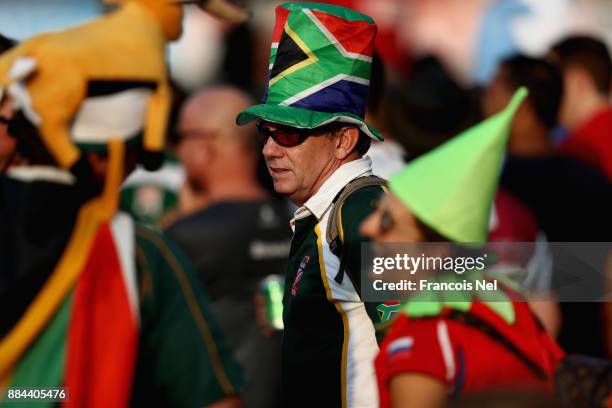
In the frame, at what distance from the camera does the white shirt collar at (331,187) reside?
349cm

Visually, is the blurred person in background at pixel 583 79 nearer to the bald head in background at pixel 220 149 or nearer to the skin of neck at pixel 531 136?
the skin of neck at pixel 531 136

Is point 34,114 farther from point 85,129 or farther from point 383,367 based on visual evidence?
point 383,367

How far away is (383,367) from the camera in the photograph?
330 cm

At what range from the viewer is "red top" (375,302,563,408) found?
3229 mm

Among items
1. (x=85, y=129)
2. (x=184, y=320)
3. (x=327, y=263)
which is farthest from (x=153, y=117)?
(x=327, y=263)

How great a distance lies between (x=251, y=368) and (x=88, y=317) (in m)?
2.61

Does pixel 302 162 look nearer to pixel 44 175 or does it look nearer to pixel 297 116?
pixel 297 116

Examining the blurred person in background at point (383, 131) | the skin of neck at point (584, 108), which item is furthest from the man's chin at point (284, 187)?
the skin of neck at point (584, 108)

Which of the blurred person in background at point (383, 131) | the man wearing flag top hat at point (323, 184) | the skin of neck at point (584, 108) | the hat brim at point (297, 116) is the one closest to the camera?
the man wearing flag top hat at point (323, 184)

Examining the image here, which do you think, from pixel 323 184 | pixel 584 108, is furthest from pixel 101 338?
pixel 584 108

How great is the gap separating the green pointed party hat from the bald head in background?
10.9ft

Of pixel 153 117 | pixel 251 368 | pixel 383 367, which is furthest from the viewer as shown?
pixel 251 368

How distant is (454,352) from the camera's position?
3264 millimetres

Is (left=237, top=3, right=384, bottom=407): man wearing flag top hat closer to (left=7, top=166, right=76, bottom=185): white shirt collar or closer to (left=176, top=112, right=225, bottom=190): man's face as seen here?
(left=7, top=166, right=76, bottom=185): white shirt collar
